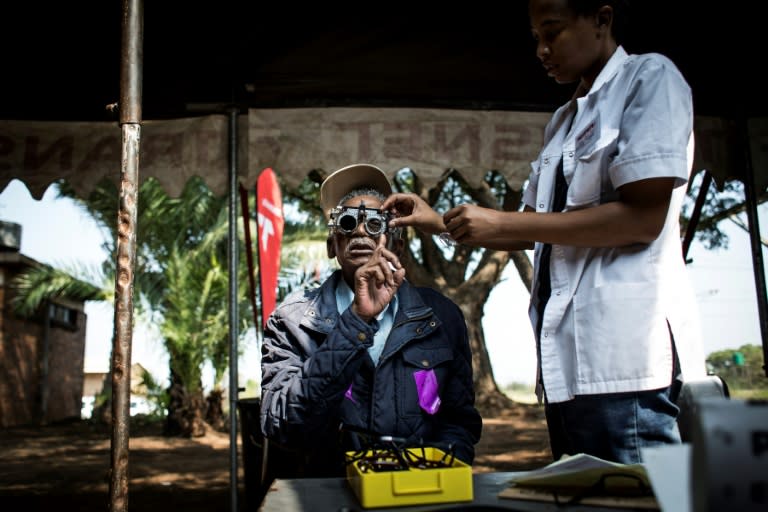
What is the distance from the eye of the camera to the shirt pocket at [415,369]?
89.3 inches

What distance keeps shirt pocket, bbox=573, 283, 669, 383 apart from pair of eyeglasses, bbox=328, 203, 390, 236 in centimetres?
108

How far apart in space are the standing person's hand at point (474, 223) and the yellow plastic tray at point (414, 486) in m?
0.59

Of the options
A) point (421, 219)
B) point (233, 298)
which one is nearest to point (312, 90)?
point (233, 298)

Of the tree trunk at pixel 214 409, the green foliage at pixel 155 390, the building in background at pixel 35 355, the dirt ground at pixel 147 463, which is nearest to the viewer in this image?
the dirt ground at pixel 147 463

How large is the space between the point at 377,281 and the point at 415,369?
0.43m

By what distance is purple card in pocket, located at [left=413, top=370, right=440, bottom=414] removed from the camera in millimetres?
2301

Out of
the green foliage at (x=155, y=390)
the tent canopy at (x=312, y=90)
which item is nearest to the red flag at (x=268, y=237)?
the tent canopy at (x=312, y=90)

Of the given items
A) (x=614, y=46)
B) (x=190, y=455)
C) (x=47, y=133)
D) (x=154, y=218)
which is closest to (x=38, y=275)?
(x=154, y=218)

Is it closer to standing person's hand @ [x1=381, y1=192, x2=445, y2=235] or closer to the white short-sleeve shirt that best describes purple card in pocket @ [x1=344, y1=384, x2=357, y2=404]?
standing person's hand @ [x1=381, y1=192, x2=445, y2=235]

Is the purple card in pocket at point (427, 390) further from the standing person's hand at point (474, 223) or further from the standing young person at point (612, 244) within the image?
the standing person's hand at point (474, 223)

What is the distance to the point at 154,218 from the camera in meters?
14.8

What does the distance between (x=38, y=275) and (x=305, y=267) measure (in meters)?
7.39

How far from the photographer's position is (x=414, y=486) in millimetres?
1113

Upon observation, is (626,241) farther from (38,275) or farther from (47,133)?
(38,275)
